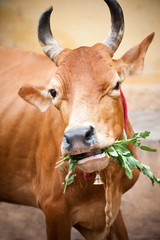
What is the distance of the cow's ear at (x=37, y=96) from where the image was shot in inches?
146

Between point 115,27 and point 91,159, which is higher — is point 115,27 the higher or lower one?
the higher one

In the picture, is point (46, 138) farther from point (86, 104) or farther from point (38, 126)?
point (86, 104)

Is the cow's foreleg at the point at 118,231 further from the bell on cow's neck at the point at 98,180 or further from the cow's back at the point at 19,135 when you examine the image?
the bell on cow's neck at the point at 98,180

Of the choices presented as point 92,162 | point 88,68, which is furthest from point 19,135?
point 92,162

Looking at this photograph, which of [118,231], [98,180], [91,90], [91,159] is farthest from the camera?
[118,231]

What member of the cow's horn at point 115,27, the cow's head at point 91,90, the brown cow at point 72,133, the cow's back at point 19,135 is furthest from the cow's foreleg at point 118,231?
the cow's horn at point 115,27

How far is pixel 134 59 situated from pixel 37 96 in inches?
42.3

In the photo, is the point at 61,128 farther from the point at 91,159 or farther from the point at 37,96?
the point at 91,159

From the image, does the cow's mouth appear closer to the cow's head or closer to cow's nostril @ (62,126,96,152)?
the cow's head

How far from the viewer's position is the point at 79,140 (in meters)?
2.64

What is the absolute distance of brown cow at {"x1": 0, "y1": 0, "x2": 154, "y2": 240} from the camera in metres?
2.91

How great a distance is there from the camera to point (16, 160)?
4.25 meters

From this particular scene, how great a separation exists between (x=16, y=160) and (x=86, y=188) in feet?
3.57

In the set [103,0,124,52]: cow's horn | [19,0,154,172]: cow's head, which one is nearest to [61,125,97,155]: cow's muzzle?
[19,0,154,172]: cow's head
